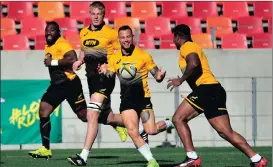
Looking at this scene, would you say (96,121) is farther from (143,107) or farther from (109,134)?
(109,134)

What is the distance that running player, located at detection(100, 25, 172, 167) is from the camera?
11.4 m

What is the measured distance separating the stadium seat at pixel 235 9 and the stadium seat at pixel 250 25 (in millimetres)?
763

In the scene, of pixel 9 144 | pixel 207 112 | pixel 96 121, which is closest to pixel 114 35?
pixel 96 121

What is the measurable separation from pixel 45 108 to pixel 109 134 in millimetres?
5564

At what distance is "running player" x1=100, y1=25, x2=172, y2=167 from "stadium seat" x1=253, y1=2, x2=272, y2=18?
11676 mm

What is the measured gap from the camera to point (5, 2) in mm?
22500

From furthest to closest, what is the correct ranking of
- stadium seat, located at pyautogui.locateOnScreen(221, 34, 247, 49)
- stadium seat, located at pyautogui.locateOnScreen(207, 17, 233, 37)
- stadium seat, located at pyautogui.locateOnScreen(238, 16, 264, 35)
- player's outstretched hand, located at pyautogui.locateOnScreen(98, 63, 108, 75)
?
stadium seat, located at pyautogui.locateOnScreen(238, 16, 264, 35), stadium seat, located at pyautogui.locateOnScreen(207, 17, 233, 37), stadium seat, located at pyautogui.locateOnScreen(221, 34, 247, 49), player's outstretched hand, located at pyautogui.locateOnScreen(98, 63, 108, 75)

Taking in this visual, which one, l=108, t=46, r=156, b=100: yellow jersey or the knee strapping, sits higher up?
l=108, t=46, r=156, b=100: yellow jersey

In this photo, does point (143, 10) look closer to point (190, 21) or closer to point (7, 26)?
point (190, 21)

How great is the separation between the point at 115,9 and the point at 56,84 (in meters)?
8.68

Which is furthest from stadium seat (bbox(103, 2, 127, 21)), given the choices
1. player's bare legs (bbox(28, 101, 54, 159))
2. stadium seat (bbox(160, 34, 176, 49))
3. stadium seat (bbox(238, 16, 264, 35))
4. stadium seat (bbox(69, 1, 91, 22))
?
player's bare legs (bbox(28, 101, 54, 159))

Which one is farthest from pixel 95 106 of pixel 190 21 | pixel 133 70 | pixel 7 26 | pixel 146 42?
pixel 190 21

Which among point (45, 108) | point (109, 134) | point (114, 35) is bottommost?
point (109, 134)

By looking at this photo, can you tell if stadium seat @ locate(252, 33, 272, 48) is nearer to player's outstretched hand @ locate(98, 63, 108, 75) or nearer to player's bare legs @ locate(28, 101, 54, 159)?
player's bare legs @ locate(28, 101, 54, 159)
